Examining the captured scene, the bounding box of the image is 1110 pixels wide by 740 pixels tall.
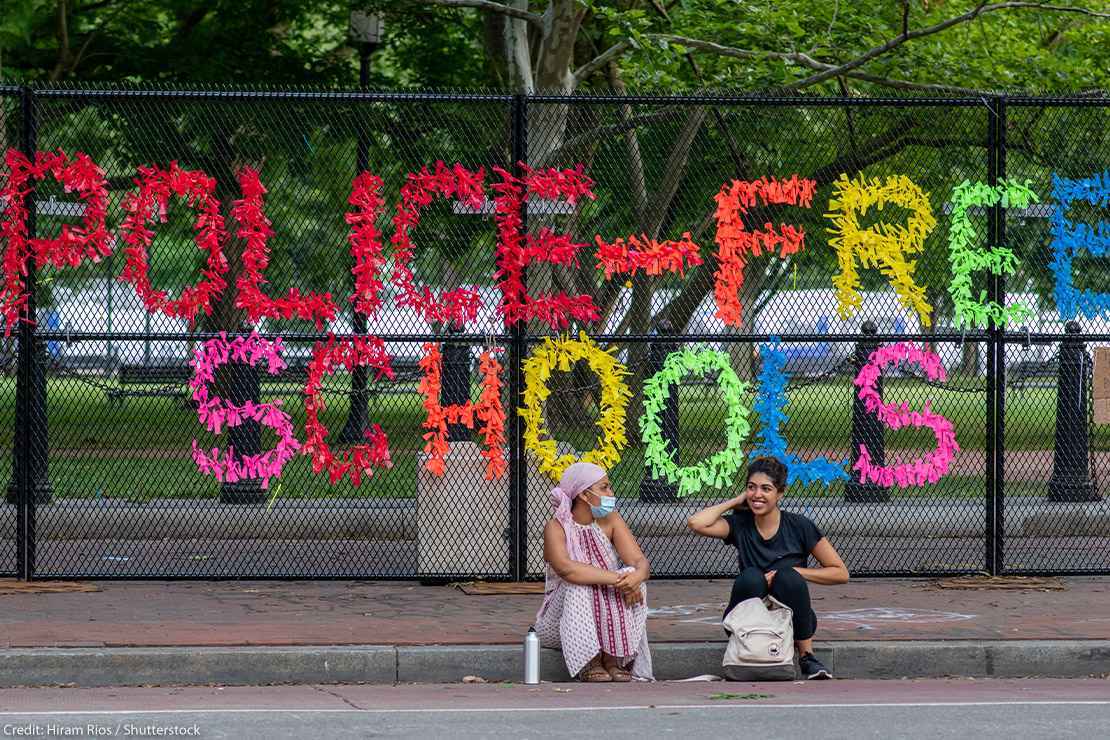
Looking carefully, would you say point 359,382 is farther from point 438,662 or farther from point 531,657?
point 531,657

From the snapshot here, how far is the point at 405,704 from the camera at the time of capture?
24.5 feet

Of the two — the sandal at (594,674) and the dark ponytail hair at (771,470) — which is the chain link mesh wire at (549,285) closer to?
the dark ponytail hair at (771,470)

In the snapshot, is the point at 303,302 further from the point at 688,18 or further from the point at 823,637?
the point at 688,18

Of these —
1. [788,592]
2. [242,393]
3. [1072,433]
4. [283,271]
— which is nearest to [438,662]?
[788,592]

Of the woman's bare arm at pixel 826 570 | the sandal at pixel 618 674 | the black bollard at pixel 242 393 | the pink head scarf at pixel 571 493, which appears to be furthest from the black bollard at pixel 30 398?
the woman's bare arm at pixel 826 570

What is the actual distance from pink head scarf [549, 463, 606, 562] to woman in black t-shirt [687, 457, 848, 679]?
56 centimetres

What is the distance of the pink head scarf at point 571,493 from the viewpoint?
836 cm

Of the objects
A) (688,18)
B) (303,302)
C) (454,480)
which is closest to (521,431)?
(454,480)

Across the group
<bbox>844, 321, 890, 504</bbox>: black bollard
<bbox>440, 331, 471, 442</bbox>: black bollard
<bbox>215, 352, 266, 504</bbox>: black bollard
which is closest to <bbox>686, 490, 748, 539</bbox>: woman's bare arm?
<bbox>844, 321, 890, 504</bbox>: black bollard

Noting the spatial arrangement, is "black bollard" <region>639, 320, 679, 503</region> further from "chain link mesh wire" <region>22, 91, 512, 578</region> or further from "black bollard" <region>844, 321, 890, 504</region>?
"black bollard" <region>844, 321, 890, 504</region>

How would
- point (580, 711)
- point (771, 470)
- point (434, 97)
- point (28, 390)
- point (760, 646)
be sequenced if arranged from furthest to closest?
point (434, 97) → point (28, 390) → point (771, 470) → point (760, 646) → point (580, 711)

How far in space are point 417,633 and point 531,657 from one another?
851mm

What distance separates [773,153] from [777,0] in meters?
6.57

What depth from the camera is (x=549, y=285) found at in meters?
10.1
